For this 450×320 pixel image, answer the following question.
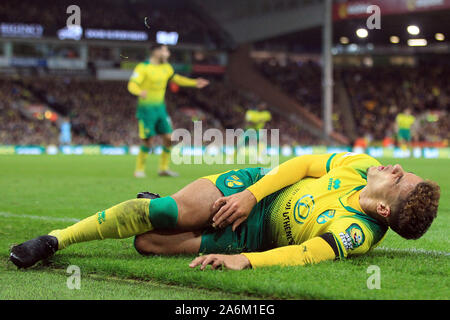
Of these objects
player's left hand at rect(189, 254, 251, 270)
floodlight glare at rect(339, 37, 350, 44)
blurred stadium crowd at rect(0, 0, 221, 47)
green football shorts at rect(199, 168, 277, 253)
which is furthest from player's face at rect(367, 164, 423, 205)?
floodlight glare at rect(339, 37, 350, 44)

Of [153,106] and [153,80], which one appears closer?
[153,106]

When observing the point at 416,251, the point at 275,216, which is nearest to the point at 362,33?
the point at 416,251

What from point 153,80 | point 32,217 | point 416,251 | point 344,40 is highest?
point 344,40

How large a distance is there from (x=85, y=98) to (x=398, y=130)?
63.1 ft

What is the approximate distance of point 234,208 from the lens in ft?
13.2

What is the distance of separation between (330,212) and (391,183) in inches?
16.1

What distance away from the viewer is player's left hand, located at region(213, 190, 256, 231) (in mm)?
4012

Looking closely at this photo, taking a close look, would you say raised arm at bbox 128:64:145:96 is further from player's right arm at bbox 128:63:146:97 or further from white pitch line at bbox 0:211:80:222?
white pitch line at bbox 0:211:80:222

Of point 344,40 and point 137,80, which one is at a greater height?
point 344,40

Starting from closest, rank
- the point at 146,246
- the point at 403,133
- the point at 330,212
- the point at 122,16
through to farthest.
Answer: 1. the point at 330,212
2. the point at 146,246
3. the point at 403,133
4. the point at 122,16

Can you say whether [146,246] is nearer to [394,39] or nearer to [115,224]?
[115,224]

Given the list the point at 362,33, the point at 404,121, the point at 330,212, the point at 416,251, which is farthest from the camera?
the point at 362,33

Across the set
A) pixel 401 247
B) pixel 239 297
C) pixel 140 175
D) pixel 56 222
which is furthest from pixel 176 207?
pixel 140 175
